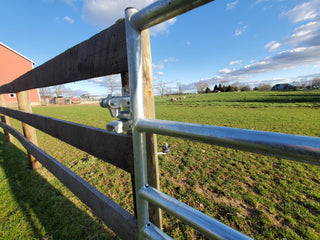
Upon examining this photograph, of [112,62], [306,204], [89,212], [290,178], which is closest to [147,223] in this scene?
[112,62]

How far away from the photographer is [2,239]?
1.84 metres

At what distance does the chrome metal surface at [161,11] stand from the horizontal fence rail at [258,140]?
413mm

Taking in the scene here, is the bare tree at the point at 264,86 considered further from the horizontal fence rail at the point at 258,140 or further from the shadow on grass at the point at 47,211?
the horizontal fence rail at the point at 258,140

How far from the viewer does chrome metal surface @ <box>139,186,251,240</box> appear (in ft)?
1.65

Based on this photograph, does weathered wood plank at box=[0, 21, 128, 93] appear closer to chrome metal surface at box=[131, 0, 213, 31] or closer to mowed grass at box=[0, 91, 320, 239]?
chrome metal surface at box=[131, 0, 213, 31]

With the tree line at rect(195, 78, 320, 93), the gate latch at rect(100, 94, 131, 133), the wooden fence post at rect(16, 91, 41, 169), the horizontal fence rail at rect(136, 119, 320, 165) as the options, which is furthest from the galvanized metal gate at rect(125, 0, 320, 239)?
the tree line at rect(195, 78, 320, 93)

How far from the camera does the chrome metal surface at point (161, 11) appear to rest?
509 mm

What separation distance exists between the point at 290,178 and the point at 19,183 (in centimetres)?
523

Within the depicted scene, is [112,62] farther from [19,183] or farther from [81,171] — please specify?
[19,183]

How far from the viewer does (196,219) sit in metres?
0.57

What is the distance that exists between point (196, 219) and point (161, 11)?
79 centimetres

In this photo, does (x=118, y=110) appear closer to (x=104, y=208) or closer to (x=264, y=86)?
(x=104, y=208)

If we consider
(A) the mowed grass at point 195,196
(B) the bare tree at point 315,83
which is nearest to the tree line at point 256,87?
(B) the bare tree at point 315,83

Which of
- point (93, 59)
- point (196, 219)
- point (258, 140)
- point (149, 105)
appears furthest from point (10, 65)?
point (258, 140)
